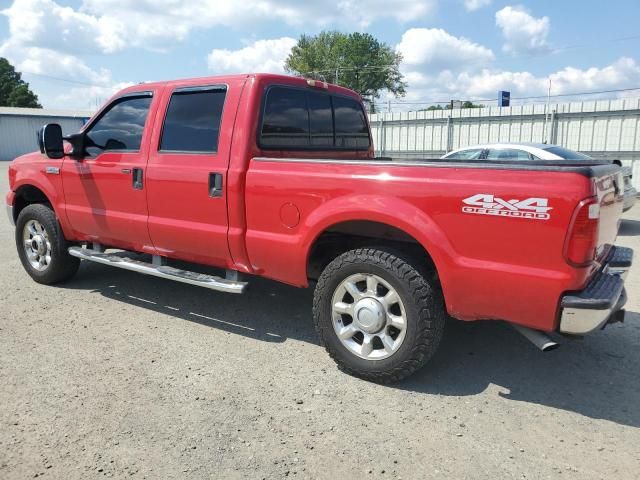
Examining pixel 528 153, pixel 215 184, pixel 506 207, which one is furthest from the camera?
pixel 528 153

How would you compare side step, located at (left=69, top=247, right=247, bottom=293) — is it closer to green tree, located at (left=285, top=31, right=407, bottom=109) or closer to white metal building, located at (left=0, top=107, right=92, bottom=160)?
white metal building, located at (left=0, top=107, right=92, bottom=160)

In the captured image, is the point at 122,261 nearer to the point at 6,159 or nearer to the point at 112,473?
the point at 112,473

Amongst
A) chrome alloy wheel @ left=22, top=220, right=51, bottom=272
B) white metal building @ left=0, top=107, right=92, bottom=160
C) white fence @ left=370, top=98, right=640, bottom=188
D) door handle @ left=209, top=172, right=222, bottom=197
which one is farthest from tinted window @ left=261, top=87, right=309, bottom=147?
white metal building @ left=0, top=107, right=92, bottom=160

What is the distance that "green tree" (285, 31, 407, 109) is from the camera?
75312 mm

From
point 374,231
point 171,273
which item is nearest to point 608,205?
point 374,231

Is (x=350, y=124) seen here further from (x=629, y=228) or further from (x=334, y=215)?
(x=629, y=228)

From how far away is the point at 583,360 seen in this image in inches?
154

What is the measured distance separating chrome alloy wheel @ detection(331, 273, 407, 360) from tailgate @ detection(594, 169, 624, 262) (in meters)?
1.25

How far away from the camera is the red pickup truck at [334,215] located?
2867mm

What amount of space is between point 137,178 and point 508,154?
699 centimetres

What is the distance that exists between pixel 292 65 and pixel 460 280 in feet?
254

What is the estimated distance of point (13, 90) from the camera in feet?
236

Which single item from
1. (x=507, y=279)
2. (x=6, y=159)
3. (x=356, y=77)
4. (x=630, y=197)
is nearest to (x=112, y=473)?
(x=507, y=279)

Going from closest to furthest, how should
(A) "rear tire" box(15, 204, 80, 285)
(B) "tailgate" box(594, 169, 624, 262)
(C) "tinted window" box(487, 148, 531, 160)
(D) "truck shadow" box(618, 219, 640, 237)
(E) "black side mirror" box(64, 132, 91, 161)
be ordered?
(B) "tailgate" box(594, 169, 624, 262), (E) "black side mirror" box(64, 132, 91, 161), (A) "rear tire" box(15, 204, 80, 285), (D) "truck shadow" box(618, 219, 640, 237), (C) "tinted window" box(487, 148, 531, 160)
